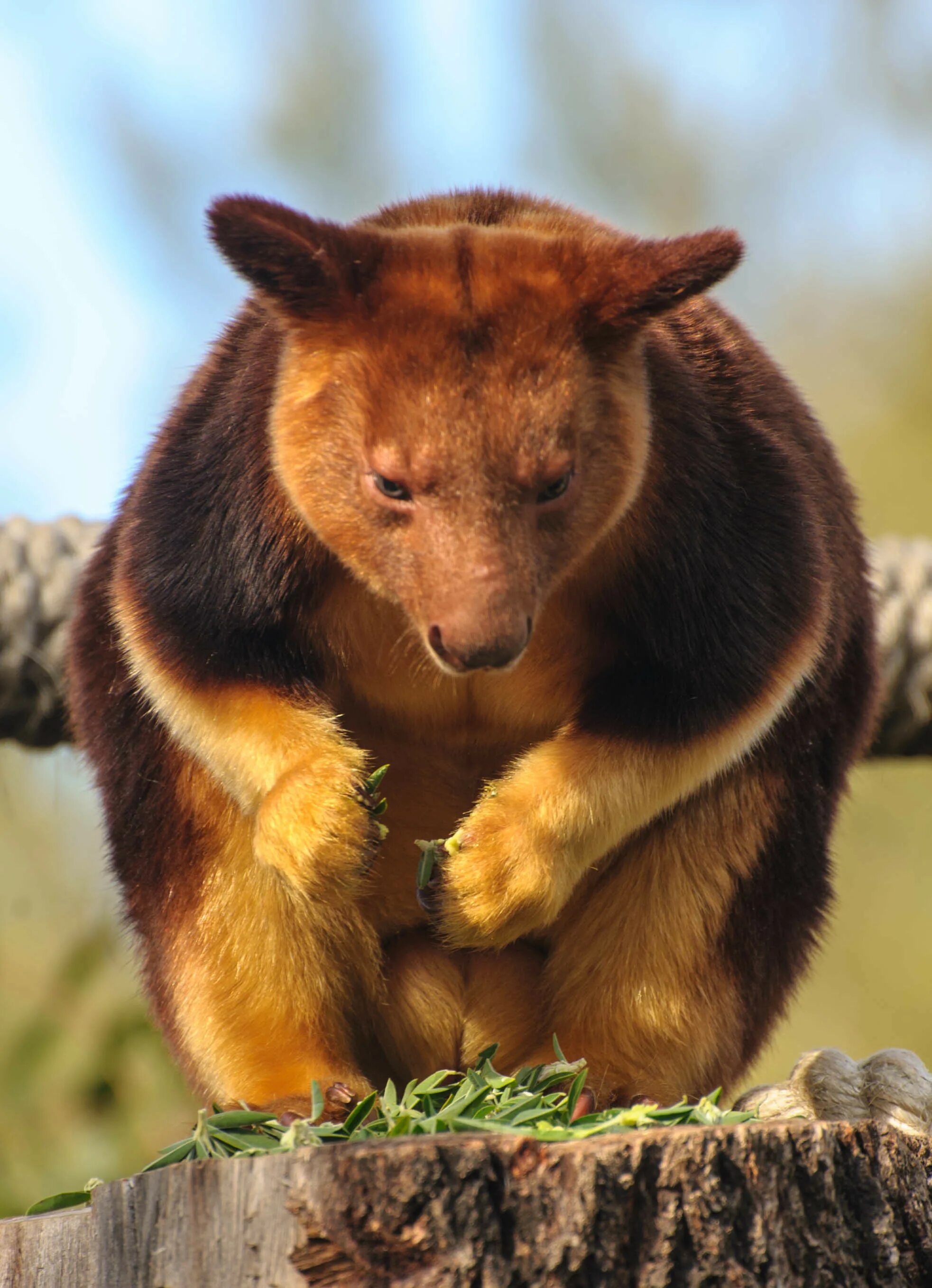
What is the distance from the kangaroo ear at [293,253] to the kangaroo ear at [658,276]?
450 mm

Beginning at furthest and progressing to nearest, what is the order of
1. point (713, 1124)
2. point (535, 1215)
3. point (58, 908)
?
point (58, 908)
point (713, 1124)
point (535, 1215)

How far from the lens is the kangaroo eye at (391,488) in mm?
2688

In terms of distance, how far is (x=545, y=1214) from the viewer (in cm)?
190

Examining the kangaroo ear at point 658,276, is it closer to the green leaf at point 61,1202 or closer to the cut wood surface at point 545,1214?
the cut wood surface at point 545,1214

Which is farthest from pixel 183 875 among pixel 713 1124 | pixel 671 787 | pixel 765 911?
pixel 713 1124

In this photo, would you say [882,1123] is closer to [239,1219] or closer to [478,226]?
[239,1219]

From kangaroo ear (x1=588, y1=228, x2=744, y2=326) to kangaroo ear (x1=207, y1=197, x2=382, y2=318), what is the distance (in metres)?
0.45

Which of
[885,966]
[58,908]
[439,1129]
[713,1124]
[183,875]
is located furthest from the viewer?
[885,966]

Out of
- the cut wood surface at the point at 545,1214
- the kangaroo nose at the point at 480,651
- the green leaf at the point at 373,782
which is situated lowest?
the cut wood surface at the point at 545,1214

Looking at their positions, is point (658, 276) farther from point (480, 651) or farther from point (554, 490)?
point (480, 651)

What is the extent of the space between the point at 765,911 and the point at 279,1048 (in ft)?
3.84

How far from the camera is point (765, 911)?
135 inches

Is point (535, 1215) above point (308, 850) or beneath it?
beneath

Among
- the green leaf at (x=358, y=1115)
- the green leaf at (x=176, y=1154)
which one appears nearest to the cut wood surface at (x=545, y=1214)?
the green leaf at (x=176, y=1154)
